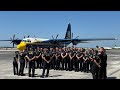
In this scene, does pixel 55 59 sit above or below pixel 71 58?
below

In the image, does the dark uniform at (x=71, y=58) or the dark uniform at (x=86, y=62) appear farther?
the dark uniform at (x=71, y=58)

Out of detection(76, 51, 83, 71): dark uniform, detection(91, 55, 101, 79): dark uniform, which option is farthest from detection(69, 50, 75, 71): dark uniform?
detection(91, 55, 101, 79): dark uniform

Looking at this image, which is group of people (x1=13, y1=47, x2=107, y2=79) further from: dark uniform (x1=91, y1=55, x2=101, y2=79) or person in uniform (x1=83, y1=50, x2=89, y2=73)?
dark uniform (x1=91, y1=55, x2=101, y2=79)

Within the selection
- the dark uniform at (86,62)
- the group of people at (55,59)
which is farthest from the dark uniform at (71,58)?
the dark uniform at (86,62)

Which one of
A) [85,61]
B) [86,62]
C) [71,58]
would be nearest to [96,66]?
[85,61]

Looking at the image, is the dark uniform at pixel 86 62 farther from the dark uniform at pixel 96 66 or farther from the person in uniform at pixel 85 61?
the dark uniform at pixel 96 66

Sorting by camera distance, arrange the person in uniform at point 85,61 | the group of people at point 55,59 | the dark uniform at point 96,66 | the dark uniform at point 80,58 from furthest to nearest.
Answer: the dark uniform at point 80,58 < the person in uniform at point 85,61 < the group of people at point 55,59 < the dark uniform at point 96,66

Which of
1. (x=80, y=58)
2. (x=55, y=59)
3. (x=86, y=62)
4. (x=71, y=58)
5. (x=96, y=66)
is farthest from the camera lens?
(x=55, y=59)

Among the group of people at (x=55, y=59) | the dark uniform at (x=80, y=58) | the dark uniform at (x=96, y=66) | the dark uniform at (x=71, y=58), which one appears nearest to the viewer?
the dark uniform at (x=96, y=66)

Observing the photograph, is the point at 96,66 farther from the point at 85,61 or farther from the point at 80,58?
the point at 80,58

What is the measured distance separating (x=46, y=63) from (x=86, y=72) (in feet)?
13.7

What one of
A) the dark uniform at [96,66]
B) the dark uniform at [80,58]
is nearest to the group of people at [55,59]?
the dark uniform at [80,58]
